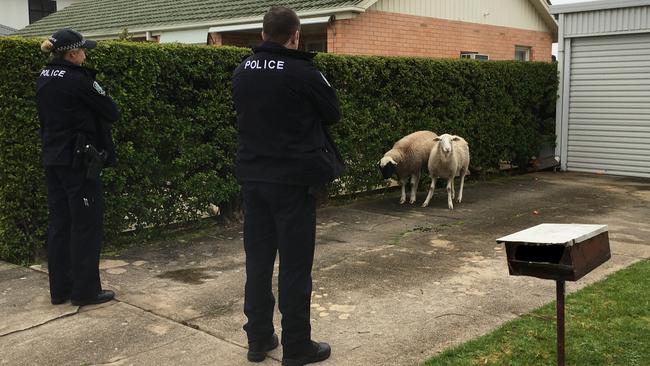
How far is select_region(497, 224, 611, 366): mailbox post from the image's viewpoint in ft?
11.8

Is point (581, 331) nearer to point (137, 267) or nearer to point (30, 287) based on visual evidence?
point (137, 267)

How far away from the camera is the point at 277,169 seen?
404cm

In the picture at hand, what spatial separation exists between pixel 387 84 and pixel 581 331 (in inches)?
256

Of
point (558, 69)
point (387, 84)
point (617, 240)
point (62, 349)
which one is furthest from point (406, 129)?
point (62, 349)

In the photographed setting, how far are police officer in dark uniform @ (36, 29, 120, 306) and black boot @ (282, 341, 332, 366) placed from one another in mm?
2125

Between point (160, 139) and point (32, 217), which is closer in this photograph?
point (32, 217)

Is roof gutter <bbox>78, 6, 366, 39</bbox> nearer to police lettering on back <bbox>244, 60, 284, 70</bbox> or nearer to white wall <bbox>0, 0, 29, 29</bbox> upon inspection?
police lettering on back <bbox>244, 60, 284, 70</bbox>

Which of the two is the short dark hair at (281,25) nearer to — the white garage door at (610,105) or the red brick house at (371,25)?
the red brick house at (371,25)

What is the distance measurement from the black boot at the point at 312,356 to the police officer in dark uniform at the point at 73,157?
2.12 metres

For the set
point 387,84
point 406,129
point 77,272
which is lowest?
point 77,272

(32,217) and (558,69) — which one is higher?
(558,69)

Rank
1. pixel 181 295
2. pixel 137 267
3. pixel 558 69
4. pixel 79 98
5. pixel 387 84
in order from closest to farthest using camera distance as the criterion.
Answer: pixel 79 98
pixel 181 295
pixel 137 267
pixel 387 84
pixel 558 69

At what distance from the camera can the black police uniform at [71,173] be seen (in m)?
5.16

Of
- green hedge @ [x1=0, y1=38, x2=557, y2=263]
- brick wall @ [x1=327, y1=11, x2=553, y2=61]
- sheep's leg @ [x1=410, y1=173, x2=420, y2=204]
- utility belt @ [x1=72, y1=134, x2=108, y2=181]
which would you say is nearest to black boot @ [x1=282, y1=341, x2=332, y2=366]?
utility belt @ [x1=72, y1=134, x2=108, y2=181]
